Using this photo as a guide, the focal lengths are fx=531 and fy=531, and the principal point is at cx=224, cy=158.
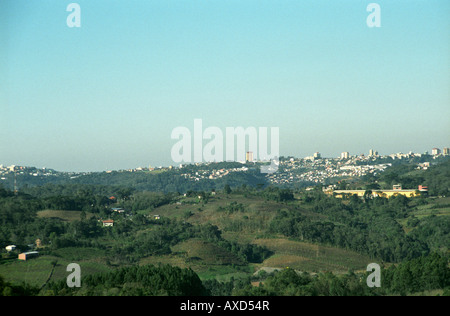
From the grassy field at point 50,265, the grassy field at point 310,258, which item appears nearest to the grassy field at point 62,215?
the grassy field at point 50,265

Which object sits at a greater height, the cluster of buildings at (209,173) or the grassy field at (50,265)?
the cluster of buildings at (209,173)

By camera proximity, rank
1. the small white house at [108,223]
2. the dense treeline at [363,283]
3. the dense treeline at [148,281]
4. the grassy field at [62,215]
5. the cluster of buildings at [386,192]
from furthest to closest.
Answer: the cluster of buildings at [386,192] < the grassy field at [62,215] < the small white house at [108,223] < the dense treeline at [148,281] < the dense treeline at [363,283]

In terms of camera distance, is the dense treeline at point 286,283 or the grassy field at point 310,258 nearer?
the dense treeline at point 286,283

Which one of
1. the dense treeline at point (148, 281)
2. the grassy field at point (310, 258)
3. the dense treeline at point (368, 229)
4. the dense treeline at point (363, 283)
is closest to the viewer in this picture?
the dense treeline at point (363, 283)

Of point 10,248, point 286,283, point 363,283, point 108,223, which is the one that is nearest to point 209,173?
point 108,223

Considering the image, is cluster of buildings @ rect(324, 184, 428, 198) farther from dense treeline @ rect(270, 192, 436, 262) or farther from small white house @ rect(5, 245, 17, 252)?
small white house @ rect(5, 245, 17, 252)

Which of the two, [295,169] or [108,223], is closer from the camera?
[108,223]

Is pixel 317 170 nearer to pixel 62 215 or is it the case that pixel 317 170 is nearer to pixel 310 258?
pixel 62 215

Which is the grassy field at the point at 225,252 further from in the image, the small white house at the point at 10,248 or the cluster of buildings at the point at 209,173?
the cluster of buildings at the point at 209,173

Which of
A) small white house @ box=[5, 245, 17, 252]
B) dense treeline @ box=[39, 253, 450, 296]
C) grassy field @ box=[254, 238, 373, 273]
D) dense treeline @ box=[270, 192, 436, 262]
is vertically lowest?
grassy field @ box=[254, 238, 373, 273]

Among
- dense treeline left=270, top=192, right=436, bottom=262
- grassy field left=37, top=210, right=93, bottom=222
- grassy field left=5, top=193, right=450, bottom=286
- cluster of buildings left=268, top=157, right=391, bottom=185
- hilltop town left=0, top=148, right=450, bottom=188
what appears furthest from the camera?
hilltop town left=0, top=148, right=450, bottom=188

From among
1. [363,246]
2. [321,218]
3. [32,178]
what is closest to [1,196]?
[321,218]

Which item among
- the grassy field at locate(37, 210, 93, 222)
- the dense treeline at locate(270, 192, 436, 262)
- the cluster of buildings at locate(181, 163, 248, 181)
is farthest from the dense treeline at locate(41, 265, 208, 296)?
the cluster of buildings at locate(181, 163, 248, 181)
